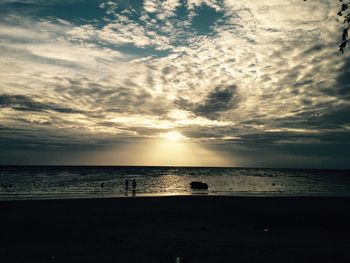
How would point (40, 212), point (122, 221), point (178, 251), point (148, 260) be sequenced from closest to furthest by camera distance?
point (148, 260) → point (178, 251) → point (122, 221) → point (40, 212)

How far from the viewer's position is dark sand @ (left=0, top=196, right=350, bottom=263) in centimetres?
1191

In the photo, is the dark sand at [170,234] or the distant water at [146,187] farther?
the distant water at [146,187]

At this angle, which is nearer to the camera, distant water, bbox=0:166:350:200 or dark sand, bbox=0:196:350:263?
dark sand, bbox=0:196:350:263

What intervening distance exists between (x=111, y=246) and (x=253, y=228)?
28.6ft

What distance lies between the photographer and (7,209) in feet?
82.5

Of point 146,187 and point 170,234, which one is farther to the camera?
point 146,187

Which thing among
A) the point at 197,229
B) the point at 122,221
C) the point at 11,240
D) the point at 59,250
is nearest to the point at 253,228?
the point at 197,229

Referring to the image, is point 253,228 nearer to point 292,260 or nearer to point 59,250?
point 292,260

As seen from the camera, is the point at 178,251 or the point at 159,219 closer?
the point at 178,251

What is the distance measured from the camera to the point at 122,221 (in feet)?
65.5

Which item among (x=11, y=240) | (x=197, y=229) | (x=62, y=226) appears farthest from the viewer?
(x=62, y=226)

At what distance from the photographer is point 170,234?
51.6ft

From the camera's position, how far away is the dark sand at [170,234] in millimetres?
11906

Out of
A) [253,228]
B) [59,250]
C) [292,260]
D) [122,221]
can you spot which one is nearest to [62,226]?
[122,221]
